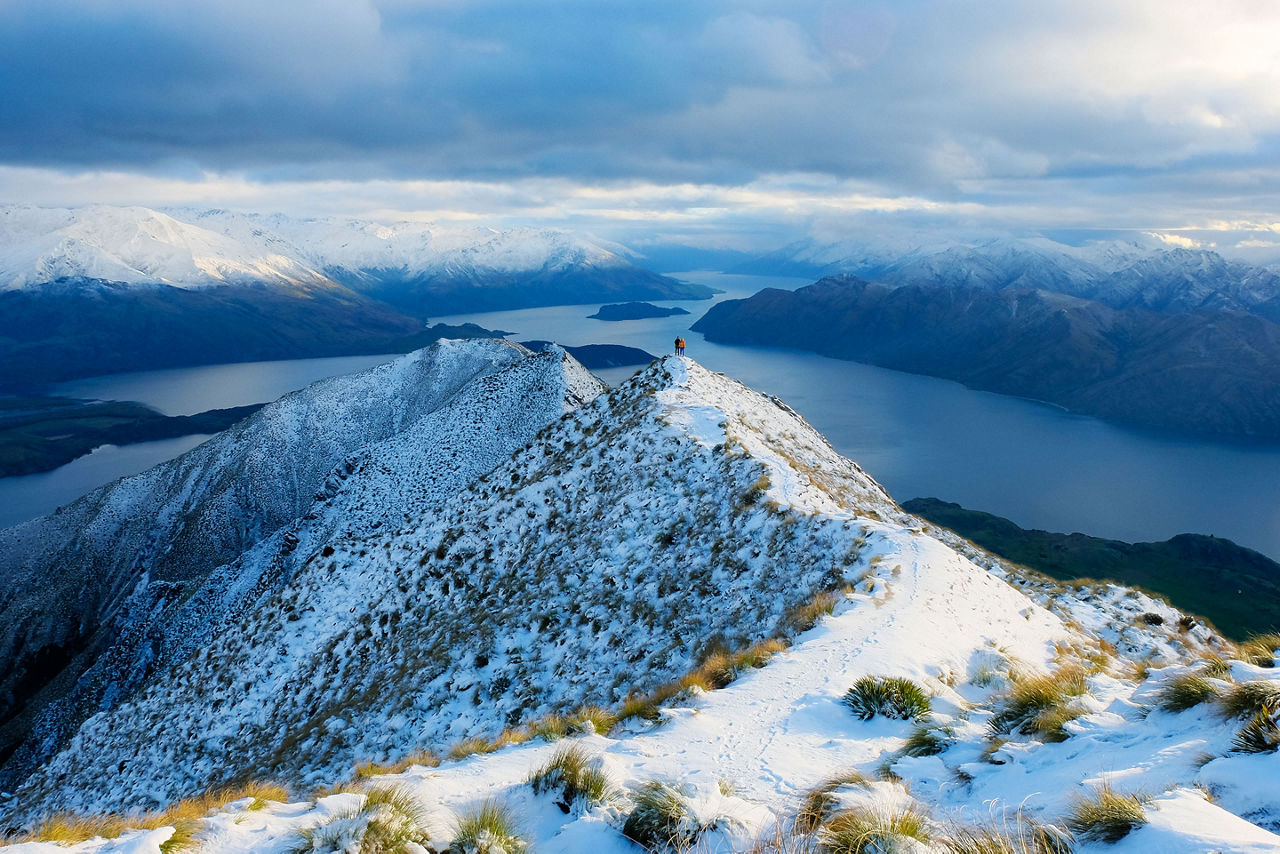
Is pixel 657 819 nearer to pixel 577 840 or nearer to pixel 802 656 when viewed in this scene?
pixel 577 840

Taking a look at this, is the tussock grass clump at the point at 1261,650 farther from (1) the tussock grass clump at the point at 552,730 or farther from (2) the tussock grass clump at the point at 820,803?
(1) the tussock grass clump at the point at 552,730

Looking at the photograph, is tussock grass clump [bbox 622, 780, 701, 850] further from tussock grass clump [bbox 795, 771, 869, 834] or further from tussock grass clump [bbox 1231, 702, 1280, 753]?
tussock grass clump [bbox 1231, 702, 1280, 753]

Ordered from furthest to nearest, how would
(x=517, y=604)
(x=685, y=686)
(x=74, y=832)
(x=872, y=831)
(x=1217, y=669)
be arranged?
(x=517, y=604) < (x=685, y=686) < (x=1217, y=669) < (x=74, y=832) < (x=872, y=831)

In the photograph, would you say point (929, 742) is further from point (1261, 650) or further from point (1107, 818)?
point (1261, 650)

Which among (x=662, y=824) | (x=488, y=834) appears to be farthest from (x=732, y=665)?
(x=488, y=834)

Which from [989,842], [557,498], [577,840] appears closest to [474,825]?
[577,840]

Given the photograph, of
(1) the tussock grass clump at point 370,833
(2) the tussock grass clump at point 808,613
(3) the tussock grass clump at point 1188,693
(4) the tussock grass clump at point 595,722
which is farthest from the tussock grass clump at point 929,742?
(1) the tussock grass clump at point 370,833
